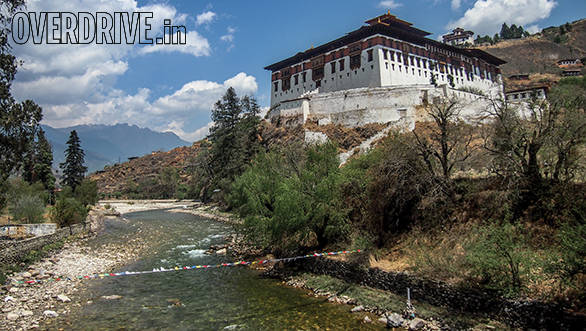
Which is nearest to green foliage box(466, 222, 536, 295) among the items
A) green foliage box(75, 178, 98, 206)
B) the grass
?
the grass

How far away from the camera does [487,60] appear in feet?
207

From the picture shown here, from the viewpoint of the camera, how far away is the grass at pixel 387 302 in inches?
428

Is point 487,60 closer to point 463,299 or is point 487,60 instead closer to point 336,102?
point 336,102

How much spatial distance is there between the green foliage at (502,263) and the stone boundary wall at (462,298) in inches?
16.7

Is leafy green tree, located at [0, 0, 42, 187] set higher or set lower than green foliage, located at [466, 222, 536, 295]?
higher

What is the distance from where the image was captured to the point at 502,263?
10984mm

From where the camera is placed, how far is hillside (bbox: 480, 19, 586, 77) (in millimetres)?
102688

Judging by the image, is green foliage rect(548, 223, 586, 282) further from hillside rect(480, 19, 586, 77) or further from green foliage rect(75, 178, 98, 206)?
hillside rect(480, 19, 586, 77)

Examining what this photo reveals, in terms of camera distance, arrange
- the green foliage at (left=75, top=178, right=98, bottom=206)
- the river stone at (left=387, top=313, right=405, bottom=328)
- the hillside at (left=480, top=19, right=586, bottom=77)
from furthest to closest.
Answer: the hillside at (left=480, top=19, right=586, bottom=77)
the green foliage at (left=75, top=178, right=98, bottom=206)
the river stone at (left=387, top=313, right=405, bottom=328)

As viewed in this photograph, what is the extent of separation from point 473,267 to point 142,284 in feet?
46.5

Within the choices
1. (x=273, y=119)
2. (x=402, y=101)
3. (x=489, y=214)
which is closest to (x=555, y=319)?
(x=489, y=214)

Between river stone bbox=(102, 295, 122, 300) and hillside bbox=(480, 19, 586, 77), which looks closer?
river stone bbox=(102, 295, 122, 300)

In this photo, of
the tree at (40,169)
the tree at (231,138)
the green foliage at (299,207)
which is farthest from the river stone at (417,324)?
the tree at (40,169)

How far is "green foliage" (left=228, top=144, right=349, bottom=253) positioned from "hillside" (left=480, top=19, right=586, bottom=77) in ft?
325
